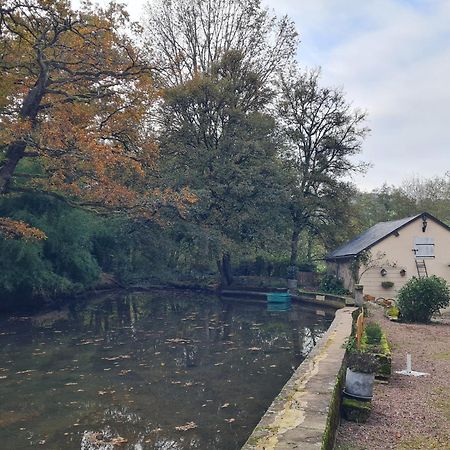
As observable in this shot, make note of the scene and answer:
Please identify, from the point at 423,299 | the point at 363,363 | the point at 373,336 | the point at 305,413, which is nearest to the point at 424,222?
the point at 423,299

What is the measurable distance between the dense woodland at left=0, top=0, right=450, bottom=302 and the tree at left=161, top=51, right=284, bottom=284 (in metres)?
0.10

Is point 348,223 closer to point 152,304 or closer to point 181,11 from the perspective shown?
point 152,304


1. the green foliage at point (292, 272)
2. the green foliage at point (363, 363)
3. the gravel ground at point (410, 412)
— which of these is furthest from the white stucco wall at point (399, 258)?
the green foliage at point (363, 363)

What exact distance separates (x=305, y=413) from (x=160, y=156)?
24208 mm

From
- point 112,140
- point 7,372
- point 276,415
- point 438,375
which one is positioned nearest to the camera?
point 276,415

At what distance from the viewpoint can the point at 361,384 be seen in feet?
22.4

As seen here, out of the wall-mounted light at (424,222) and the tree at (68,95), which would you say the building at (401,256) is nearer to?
the wall-mounted light at (424,222)

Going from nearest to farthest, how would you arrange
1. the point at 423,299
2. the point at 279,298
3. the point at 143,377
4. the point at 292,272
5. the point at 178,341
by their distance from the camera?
the point at 143,377 < the point at 178,341 < the point at 423,299 < the point at 279,298 < the point at 292,272

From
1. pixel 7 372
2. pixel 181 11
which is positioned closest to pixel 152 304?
pixel 7 372

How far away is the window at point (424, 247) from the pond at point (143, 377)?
802 centimetres

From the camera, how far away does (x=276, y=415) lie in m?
5.89

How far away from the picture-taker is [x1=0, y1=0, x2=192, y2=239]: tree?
51.7 feet

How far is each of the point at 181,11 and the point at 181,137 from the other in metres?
9.69

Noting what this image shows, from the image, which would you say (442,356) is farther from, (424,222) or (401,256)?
(424,222)
